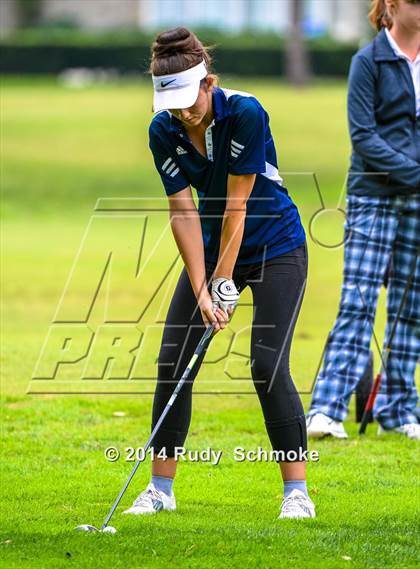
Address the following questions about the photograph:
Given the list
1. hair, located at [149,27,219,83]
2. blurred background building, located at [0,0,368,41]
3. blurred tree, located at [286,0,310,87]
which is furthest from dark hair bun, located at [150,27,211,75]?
blurred background building, located at [0,0,368,41]

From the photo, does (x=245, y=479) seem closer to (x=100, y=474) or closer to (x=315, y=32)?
(x=100, y=474)

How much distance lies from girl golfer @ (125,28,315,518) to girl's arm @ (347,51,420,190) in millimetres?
1561

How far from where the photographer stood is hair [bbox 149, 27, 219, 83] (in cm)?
529

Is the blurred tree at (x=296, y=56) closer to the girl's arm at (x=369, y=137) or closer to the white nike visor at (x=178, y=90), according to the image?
the girl's arm at (x=369, y=137)

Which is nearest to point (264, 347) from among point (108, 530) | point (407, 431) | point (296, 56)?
point (108, 530)

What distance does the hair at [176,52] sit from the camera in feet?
17.4

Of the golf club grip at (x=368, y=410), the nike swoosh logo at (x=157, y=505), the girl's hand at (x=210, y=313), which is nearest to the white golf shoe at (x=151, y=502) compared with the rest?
the nike swoosh logo at (x=157, y=505)

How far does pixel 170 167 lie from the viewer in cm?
558

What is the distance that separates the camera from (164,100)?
17.2 ft

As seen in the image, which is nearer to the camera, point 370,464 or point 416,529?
point 416,529

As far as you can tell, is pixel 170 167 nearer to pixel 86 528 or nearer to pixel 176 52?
pixel 176 52

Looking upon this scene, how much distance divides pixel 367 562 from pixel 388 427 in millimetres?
2741

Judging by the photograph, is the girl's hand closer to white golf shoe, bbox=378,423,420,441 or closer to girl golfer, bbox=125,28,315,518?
girl golfer, bbox=125,28,315,518

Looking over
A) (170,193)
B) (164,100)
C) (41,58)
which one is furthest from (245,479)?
(41,58)
